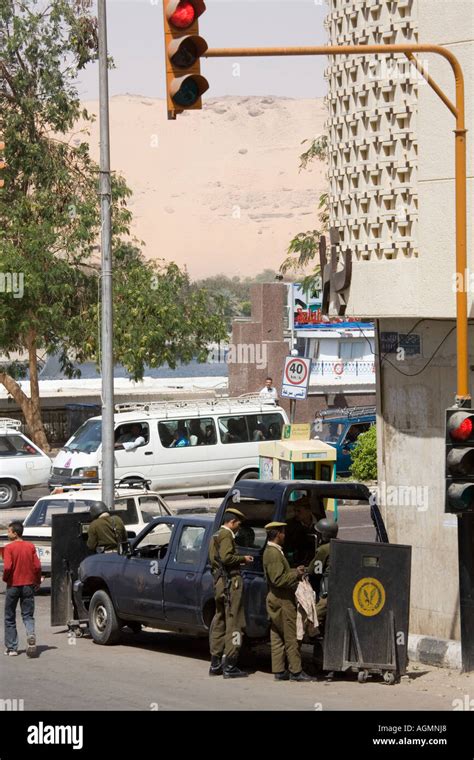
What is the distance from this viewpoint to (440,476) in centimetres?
1584

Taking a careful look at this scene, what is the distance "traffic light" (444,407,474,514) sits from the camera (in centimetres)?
1300

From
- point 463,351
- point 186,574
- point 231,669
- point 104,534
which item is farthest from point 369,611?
point 104,534

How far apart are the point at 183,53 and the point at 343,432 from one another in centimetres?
2489

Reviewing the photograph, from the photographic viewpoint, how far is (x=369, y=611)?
13.8 m

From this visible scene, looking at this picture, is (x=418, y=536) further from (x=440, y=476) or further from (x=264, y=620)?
(x=264, y=620)

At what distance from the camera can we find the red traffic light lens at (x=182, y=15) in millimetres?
10328

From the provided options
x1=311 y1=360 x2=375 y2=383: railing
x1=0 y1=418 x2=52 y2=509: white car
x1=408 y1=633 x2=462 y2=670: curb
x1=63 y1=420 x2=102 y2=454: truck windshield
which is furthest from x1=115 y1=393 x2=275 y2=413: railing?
x1=311 y1=360 x2=375 y2=383: railing

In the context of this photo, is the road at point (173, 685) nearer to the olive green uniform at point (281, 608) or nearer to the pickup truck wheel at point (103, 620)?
the pickup truck wheel at point (103, 620)

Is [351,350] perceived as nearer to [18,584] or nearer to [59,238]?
[59,238]

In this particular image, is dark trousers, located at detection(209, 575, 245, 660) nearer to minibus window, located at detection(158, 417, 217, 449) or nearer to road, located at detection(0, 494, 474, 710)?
road, located at detection(0, 494, 474, 710)

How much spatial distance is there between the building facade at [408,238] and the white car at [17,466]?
1578 cm

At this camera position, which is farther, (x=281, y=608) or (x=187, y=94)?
(x=281, y=608)
